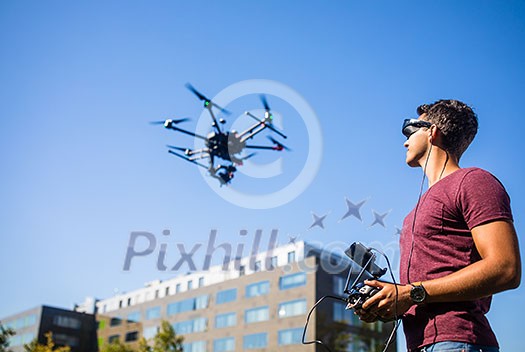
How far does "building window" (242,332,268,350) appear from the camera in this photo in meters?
54.5

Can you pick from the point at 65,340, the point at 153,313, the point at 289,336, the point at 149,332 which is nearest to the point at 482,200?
the point at 289,336

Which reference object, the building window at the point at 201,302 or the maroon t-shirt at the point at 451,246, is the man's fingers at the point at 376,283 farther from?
the building window at the point at 201,302

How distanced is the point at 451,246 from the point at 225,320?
6057 cm

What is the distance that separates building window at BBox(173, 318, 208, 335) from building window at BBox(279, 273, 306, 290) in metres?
13.3

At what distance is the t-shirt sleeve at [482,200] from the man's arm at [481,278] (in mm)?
34

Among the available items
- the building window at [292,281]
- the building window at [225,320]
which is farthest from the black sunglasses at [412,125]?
the building window at [225,320]

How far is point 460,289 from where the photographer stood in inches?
86.2

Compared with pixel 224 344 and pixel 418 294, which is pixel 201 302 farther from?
pixel 418 294

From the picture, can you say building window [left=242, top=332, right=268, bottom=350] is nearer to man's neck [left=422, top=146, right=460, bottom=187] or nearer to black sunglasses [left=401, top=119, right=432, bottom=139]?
black sunglasses [left=401, top=119, right=432, bottom=139]

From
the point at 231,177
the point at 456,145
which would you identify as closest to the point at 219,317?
the point at 231,177

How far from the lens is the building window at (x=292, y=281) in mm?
52844

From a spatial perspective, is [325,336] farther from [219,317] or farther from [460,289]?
[460,289]

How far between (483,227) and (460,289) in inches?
11.2

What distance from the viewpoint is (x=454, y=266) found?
2.33 m
